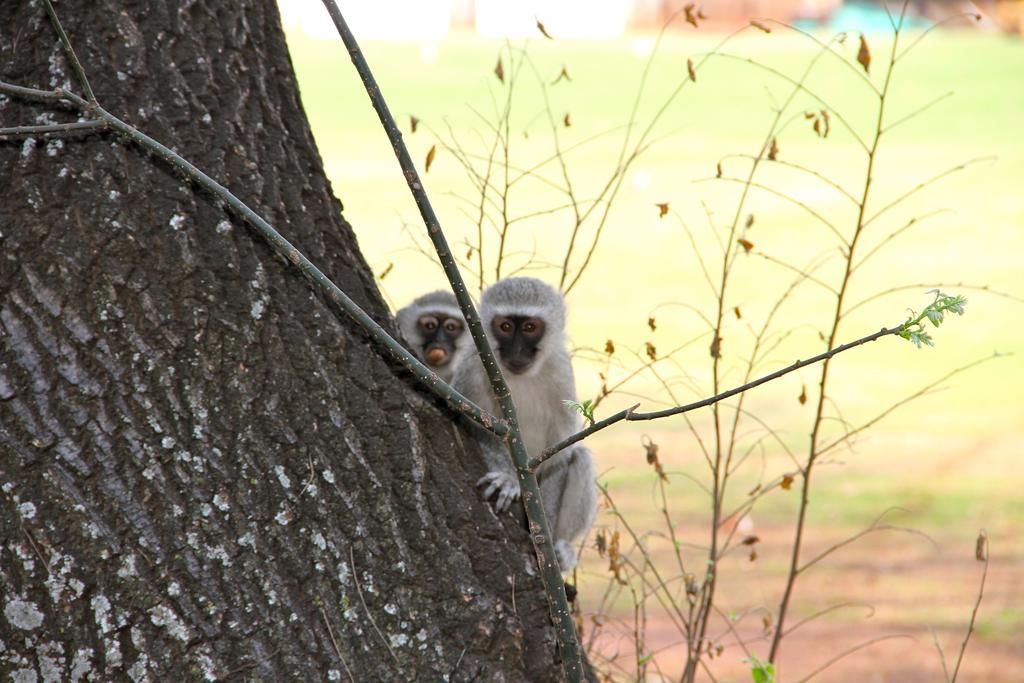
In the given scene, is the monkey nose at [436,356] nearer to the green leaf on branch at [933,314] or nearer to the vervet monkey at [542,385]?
the vervet monkey at [542,385]

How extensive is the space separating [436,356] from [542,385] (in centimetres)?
71

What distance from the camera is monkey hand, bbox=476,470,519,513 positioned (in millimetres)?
2557

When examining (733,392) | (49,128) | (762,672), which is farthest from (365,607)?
(762,672)

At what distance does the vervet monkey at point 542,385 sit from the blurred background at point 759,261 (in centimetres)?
19

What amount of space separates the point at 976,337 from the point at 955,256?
10.4 feet

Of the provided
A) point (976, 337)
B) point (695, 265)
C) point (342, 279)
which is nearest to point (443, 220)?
point (695, 265)

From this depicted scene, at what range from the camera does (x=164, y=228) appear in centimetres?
233

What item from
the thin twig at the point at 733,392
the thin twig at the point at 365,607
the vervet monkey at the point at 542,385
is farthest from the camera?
the vervet monkey at the point at 542,385

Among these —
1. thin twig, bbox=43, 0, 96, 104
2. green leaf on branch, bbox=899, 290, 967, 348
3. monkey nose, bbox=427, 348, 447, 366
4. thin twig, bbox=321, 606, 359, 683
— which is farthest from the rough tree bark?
monkey nose, bbox=427, 348, 447, 366

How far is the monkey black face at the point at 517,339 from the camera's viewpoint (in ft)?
13.0

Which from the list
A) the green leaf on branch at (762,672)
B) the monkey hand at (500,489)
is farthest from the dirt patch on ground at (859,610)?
the monkey hand at (500,489)

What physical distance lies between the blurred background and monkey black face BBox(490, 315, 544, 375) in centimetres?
22

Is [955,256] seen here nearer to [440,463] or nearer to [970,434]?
[970,434]

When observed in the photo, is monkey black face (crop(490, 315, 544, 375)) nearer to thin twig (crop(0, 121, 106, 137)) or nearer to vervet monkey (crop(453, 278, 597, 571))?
vervet monkey (crop(453, 278, 597, 571))
